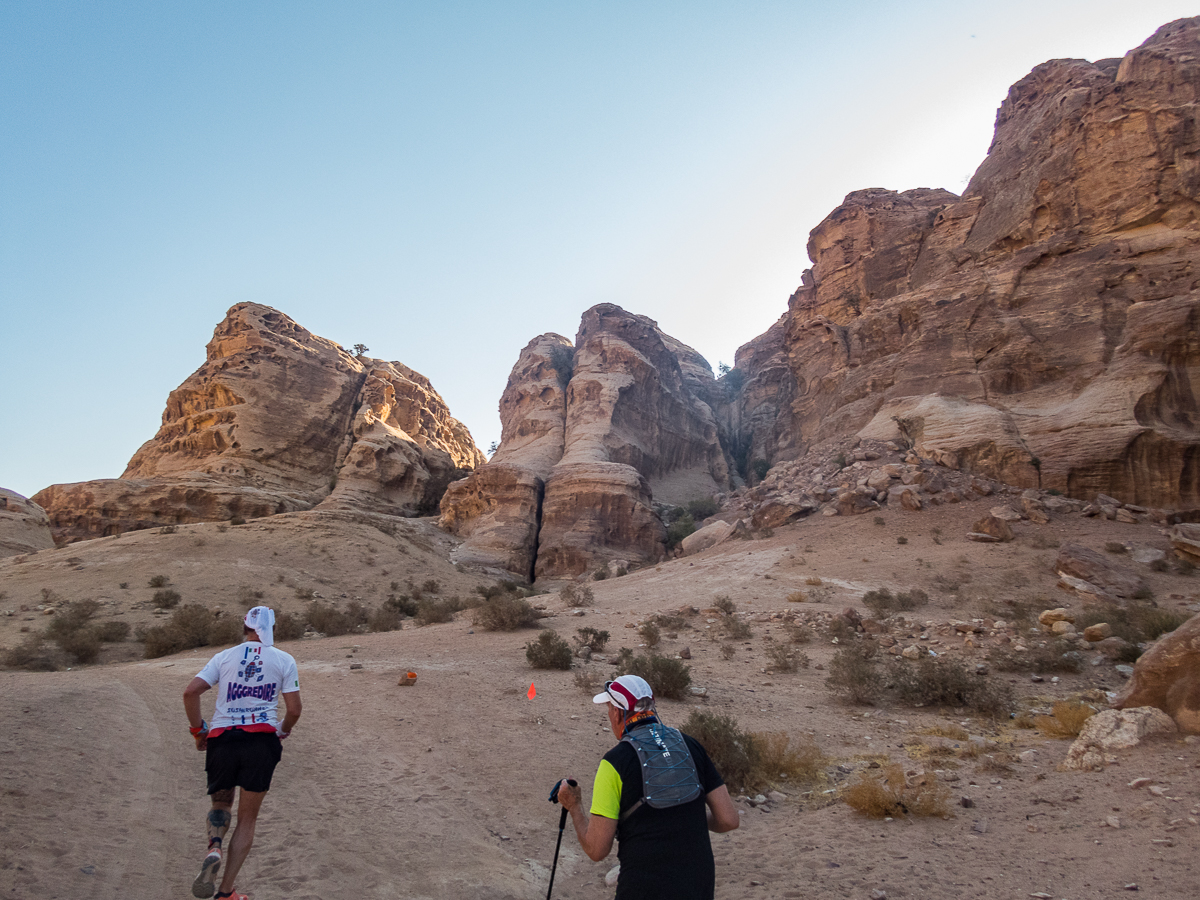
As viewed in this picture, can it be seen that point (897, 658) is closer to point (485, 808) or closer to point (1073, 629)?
point (1073, 629)

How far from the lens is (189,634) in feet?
48.3

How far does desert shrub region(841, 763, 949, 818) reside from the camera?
212 inches

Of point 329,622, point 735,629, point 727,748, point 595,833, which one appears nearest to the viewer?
point 595,833

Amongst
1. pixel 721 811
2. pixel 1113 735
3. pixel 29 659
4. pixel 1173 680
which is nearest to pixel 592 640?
pixel 1113 735

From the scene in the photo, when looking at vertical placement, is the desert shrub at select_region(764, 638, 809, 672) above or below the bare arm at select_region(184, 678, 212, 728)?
below

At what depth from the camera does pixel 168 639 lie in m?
14.5

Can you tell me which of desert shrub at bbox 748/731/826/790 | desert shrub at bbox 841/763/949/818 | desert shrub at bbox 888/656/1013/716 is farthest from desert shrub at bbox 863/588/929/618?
desert shrub at bbox 841/763/949/818

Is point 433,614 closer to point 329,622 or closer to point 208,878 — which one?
point 329,622

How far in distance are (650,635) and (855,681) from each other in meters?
5.33

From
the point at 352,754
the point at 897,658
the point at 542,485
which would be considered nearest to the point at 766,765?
the point at 352,754

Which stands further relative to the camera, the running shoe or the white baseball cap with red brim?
the running shoe

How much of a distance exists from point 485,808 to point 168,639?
41.2 ft

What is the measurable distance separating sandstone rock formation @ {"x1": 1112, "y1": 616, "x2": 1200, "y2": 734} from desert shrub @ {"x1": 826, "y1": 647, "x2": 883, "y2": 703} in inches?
131

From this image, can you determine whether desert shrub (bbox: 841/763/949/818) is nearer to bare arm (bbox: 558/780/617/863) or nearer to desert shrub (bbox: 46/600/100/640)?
bare arm (bbox: 558/780/617/863)
